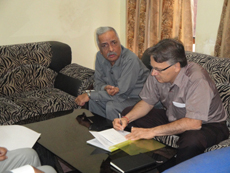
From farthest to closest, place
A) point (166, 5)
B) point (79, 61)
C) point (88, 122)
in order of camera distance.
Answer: point (79, 61), point (166, 5), point (88, 122)

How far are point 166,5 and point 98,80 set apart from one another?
1378 millimetres

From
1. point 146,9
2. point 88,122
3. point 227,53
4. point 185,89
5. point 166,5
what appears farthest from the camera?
point 146,9

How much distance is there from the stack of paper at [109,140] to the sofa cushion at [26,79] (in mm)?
1638

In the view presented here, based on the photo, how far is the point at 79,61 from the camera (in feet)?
14.4

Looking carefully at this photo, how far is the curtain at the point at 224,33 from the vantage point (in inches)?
112

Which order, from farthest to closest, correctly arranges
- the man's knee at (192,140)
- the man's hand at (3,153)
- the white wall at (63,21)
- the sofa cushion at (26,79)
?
the white wall at (63,21) → the sofa cushion at (26,79) → the man's knee at (192,140) → the man's hand at (3,153)

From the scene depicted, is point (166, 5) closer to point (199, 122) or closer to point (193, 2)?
point (193, 2)

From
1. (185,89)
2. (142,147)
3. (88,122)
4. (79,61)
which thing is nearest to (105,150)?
(142,147)

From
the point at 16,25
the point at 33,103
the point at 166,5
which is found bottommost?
the point at 33,103

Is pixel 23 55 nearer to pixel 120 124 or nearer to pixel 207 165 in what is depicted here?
pixel 120 124

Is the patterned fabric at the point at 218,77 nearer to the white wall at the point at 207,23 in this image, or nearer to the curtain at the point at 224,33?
the curtain at the point at 224,33

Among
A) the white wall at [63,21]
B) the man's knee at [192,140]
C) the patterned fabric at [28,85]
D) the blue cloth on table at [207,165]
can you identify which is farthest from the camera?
the white wall at [63,21]

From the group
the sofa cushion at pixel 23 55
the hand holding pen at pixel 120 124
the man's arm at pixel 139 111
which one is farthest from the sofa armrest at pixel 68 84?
the hand holding pen at pixel 120 124

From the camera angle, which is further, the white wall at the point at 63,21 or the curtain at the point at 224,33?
the white wall at the point at 63,21
